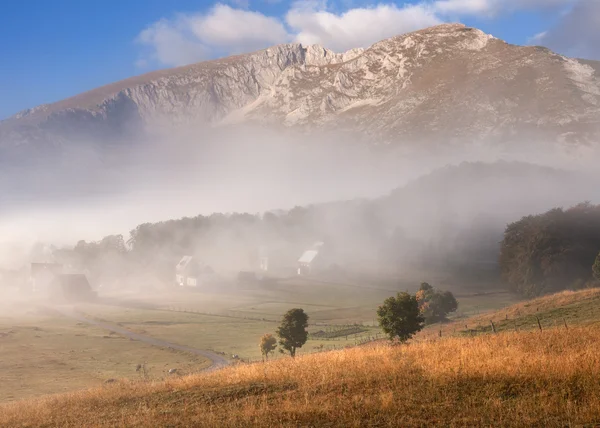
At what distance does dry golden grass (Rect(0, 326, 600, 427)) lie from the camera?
12.2 m

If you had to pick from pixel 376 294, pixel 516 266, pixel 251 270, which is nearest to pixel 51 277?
pixel 251 270

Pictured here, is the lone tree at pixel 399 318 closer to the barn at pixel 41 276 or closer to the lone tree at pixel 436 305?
the lone tree at pixel 436 305

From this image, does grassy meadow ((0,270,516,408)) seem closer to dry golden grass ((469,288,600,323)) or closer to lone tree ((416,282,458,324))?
lone tree ((416,282,458,324))

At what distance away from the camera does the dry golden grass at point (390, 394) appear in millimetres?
12180

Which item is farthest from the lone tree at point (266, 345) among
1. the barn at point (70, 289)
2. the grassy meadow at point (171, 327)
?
the barn at point (70, 289)

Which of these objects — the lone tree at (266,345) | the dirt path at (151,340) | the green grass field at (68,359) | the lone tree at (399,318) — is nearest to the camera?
the lone tree at (399,318)

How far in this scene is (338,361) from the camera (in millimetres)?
20531

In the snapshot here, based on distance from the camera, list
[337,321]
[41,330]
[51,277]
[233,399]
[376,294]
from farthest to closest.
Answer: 1. [51,277]
2. [376,294]
3. [337,321]
4. [41,330]
5. [233,399]

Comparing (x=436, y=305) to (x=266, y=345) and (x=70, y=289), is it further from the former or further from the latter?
(x=70, y=289)

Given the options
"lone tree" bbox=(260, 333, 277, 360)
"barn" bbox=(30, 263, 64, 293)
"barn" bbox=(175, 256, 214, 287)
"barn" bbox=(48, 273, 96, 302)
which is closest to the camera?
"lone tree" bbox=(260, 333, 277, 360)

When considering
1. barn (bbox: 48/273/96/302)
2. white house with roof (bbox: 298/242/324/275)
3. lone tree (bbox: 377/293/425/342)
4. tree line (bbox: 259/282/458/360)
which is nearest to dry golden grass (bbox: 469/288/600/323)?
lone tree (bbox: 377/293/425/342)

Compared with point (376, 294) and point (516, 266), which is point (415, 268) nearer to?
point (376, 294)

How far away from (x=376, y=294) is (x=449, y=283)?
24.8m

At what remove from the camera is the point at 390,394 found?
44.7 ft
